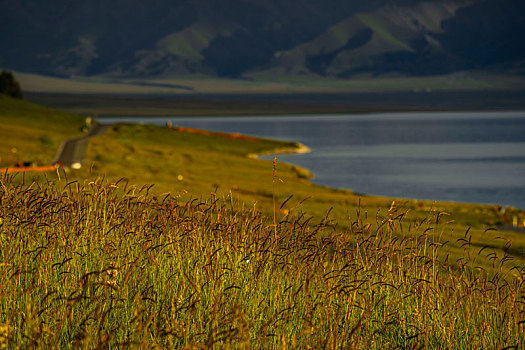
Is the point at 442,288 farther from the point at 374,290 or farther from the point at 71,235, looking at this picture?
the point at 71,235

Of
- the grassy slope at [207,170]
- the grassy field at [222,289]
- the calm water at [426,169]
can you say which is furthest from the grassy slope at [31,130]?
the grassy field at [222,289]

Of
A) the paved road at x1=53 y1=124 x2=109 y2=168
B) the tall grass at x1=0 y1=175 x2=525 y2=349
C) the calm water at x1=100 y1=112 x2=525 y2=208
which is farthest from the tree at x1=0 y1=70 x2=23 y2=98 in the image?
the tall grass at x1=0 y1=175 x2=525 y2=349

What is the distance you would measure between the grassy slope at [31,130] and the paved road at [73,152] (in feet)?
2.88

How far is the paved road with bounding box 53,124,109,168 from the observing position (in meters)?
69.2

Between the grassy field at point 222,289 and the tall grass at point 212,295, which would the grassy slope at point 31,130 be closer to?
the grassy field at point 222,289

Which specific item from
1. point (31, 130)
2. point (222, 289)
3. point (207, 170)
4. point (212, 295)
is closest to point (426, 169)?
point (207, 170)

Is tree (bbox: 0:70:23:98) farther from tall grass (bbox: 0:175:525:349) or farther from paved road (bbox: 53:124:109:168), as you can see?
tall grass (bbox: 0:175:525:349)

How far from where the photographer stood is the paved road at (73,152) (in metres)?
69.2

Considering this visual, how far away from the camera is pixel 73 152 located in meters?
80.1

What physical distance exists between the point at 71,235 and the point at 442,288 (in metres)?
6.35

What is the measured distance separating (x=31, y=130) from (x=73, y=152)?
25110 millimetres

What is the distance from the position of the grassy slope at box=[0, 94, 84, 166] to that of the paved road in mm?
878

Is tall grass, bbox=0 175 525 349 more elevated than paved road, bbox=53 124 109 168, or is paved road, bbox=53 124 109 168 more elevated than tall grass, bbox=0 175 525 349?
paved road, bbox=53 124 109 168

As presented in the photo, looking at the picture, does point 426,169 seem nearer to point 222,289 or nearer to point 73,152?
point 73,152
